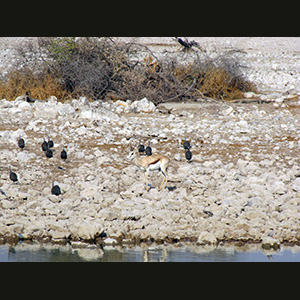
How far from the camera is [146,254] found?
708 cm

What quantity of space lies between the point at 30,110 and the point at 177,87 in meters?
4.13

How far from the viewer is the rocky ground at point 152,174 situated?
25.2 ft

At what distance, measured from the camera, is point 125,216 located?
7852 mm

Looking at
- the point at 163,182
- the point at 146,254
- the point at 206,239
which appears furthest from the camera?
the point at 163,182

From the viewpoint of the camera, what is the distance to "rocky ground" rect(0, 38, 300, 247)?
25.2ft

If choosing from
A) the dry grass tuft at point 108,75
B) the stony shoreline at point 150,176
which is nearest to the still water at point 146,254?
the stony shoreline at point 150,176

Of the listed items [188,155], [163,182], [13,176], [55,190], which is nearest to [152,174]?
[163,182]

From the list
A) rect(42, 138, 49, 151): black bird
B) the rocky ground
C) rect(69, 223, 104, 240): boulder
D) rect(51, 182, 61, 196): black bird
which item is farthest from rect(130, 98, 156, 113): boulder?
rect(69, 223, 104, 240): boulder

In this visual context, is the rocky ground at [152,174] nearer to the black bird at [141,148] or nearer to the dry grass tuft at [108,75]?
the black bird at [141,148]

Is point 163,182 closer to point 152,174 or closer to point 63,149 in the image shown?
point 152,174

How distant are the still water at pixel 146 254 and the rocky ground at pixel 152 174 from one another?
0.75 feet

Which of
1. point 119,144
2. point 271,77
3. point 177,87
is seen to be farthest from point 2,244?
point 271,77

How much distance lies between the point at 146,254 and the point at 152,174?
2661 mm

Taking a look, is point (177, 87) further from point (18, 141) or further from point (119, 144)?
point (18, 141)
